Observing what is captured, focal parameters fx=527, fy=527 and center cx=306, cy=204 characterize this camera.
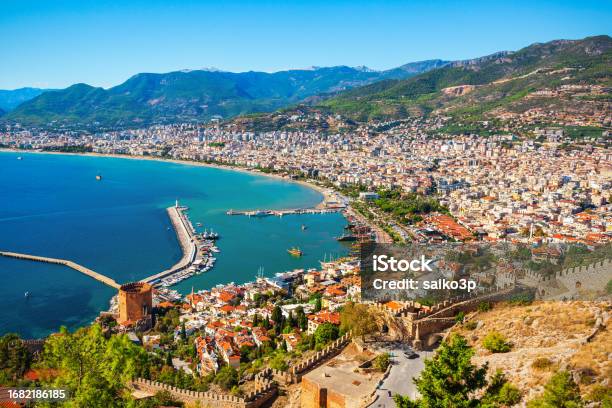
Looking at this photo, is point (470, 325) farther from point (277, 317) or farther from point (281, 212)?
point (281, 212)

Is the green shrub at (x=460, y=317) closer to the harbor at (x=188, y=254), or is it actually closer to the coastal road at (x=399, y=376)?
the coastal road at (x=399, y=376)

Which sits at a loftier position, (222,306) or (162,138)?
(162,138)

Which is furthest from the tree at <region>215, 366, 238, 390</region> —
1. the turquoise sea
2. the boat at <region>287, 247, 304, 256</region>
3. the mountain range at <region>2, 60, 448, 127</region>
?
the mountain range at <region>2, 60, 448, 127</region>

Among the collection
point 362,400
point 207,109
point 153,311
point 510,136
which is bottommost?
point 153,311

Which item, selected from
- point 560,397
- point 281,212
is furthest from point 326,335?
point 281,212

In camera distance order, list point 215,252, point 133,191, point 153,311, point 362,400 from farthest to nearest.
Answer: point 133,191 < point 215,252 < point 153,311 < point 362,400

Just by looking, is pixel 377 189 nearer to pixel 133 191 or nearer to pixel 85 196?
pixel 133 191

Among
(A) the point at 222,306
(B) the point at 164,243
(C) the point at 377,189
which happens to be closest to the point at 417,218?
(C) the point at 377,189
